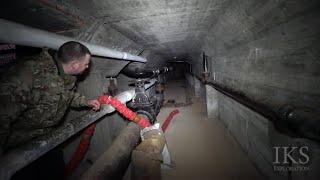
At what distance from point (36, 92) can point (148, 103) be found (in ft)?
10.0

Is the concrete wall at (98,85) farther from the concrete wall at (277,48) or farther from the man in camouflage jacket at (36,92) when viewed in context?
the concrete wall at (277,48)

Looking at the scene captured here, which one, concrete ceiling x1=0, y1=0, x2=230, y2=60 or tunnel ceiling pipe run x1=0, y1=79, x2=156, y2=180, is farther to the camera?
concrete ceiling x1=0, y1=0, x2=230, y2=60

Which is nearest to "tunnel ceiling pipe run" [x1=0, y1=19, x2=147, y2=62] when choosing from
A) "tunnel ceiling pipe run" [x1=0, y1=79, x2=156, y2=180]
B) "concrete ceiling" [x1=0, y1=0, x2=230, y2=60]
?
"concrete ceiling" [x1=0, y1=0, x2=230, y2=60]

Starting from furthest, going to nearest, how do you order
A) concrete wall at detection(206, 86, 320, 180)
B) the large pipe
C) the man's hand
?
the man's hand, the large pipe, concrete wall at detection(206, 86, 320, 180)

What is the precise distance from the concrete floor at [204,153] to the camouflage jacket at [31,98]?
7.26ft

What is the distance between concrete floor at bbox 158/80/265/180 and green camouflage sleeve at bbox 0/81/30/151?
8.24ft

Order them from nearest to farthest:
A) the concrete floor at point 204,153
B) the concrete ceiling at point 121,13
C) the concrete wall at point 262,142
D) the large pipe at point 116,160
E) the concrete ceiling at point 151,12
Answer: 1. the concrete wall at point 262,142
2. the concrete ceiling at point 121,13
3. the large pipe at point 116,160
4. the concrete ceiling at point 151,12
5. the concrete floor at point 204,153

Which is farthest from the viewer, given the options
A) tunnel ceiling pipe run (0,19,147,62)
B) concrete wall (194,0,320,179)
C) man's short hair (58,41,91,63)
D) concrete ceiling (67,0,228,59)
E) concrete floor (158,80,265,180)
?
concrete floor (158,80,265,180)

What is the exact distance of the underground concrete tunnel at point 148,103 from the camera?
5.77 ft

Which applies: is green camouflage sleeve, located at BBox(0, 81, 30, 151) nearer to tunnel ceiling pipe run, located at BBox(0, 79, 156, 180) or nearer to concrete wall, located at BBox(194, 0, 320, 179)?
tunnel ceiling pipe run, located at BBox(0, 79, 156, 180)

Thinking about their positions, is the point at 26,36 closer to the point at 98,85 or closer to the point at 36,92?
the point at 36,92

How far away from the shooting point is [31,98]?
Result: 2.00 metres

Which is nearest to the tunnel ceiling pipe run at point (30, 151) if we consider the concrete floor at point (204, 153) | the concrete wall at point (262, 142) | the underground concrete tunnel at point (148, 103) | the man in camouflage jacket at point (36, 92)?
the underground concrete tunnel at point (148, 103)

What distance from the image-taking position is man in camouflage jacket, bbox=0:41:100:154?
177cm
